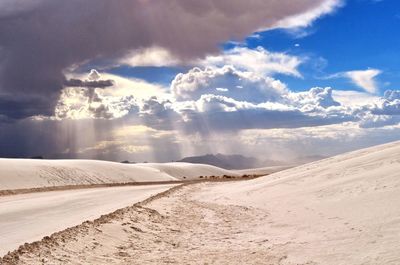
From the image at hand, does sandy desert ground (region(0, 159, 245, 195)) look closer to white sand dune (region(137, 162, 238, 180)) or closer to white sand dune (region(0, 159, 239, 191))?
white sand dune (region(0, 159, 239, 191))

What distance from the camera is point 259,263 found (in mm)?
11258

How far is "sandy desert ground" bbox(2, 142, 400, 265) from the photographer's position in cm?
1126

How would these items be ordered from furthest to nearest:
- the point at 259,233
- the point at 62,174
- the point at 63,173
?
the point at 63,173
the point at 62,174
the point at 259,233

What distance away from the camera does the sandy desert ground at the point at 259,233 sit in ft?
36.9

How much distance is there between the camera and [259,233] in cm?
1578

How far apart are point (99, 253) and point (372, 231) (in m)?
7.39

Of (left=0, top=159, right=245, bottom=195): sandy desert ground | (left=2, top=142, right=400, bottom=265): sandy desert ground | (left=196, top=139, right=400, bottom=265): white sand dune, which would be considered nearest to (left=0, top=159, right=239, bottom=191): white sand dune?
(left=0, top=159, right=245, bottom=195): sandy desert ground

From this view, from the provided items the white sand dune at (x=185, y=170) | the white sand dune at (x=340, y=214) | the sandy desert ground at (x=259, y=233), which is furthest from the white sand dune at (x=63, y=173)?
the sandy desert ground at (x=259, y=233)

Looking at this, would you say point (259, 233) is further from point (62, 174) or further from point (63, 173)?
point (63, 173)

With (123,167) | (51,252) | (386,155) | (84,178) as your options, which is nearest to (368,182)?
(386,155)

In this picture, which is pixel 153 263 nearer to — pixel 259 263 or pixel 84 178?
pixel 259 263

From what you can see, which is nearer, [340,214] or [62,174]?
[340,214]

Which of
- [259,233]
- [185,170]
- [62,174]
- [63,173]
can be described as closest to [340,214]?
[259,233]

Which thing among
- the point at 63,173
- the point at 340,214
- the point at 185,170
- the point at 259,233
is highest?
the point at 63,173
